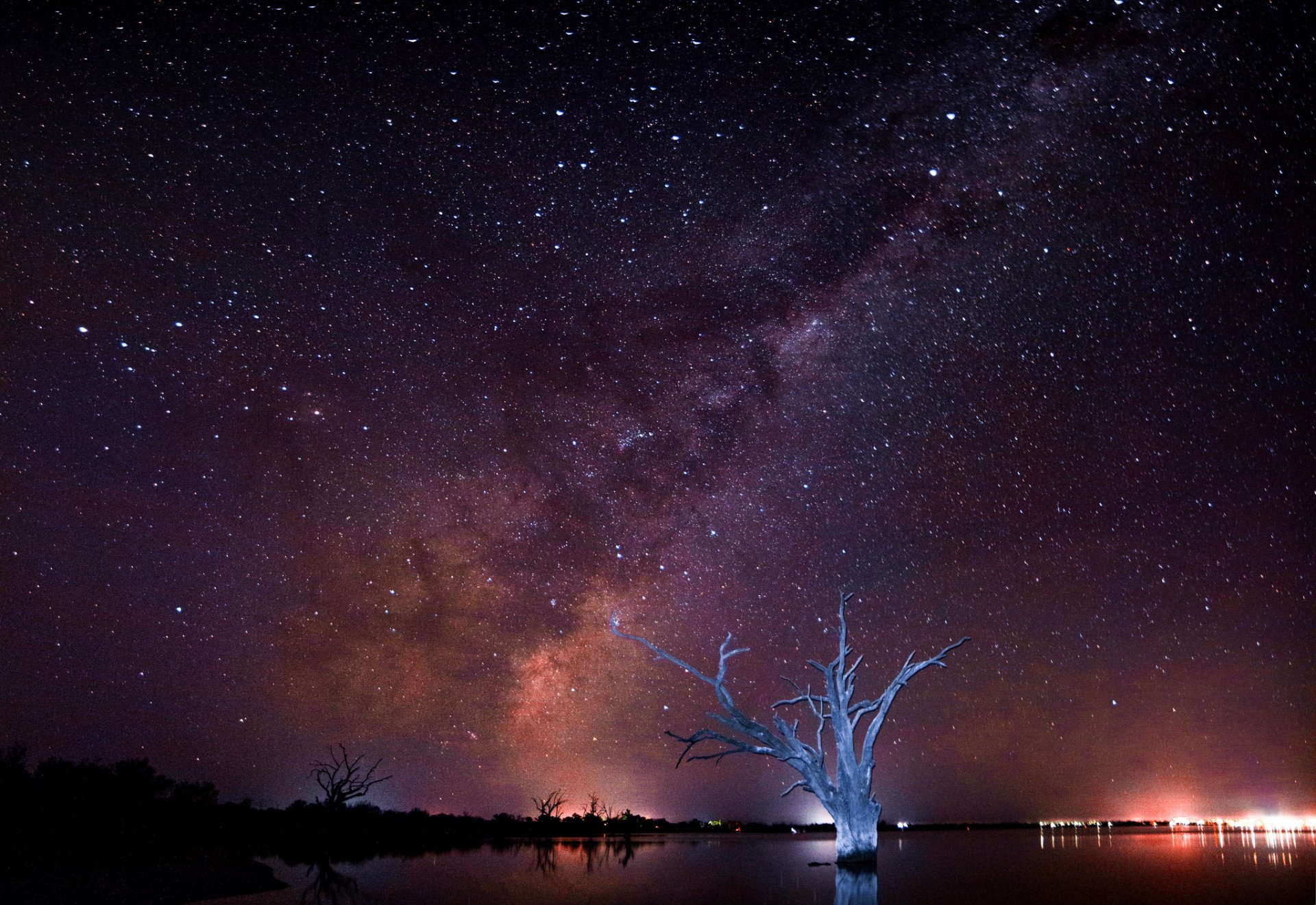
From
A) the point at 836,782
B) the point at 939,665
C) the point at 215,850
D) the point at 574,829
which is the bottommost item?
the point at 574,829

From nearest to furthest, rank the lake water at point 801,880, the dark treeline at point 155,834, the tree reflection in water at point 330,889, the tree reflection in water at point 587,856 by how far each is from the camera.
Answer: the tree reflection in water at point 330,889 → the lake water at point 801,880 → the dark treeline at point 155,834 → the tree reflection in water at point 587,856

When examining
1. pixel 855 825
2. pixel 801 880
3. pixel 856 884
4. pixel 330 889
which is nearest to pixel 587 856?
pixel 855 825

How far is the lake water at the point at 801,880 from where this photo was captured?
16.7 meters

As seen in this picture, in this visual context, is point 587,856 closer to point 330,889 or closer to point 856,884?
point 330,889

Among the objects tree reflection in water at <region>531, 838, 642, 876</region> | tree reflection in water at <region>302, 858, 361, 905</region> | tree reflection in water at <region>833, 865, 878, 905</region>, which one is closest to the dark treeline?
tree reflection in water at <region>302, 858, 361, 905</region>

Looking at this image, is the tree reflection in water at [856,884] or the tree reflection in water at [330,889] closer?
the tree reflection in water at [856,884]

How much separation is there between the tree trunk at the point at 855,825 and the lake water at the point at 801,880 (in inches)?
29.7

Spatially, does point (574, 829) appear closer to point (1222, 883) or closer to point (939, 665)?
point (939, 665)

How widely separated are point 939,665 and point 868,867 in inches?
265

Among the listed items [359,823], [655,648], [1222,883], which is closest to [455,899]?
[655,648]

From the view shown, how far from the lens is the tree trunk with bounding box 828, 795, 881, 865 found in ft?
84.0

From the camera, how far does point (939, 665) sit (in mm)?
26156

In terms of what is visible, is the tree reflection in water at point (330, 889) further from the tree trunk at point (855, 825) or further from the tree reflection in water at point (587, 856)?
the tree trunk at point (855, 825)

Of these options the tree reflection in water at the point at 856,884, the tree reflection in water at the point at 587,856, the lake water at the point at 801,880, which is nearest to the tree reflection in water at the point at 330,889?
the lake water at the point at 801,880
